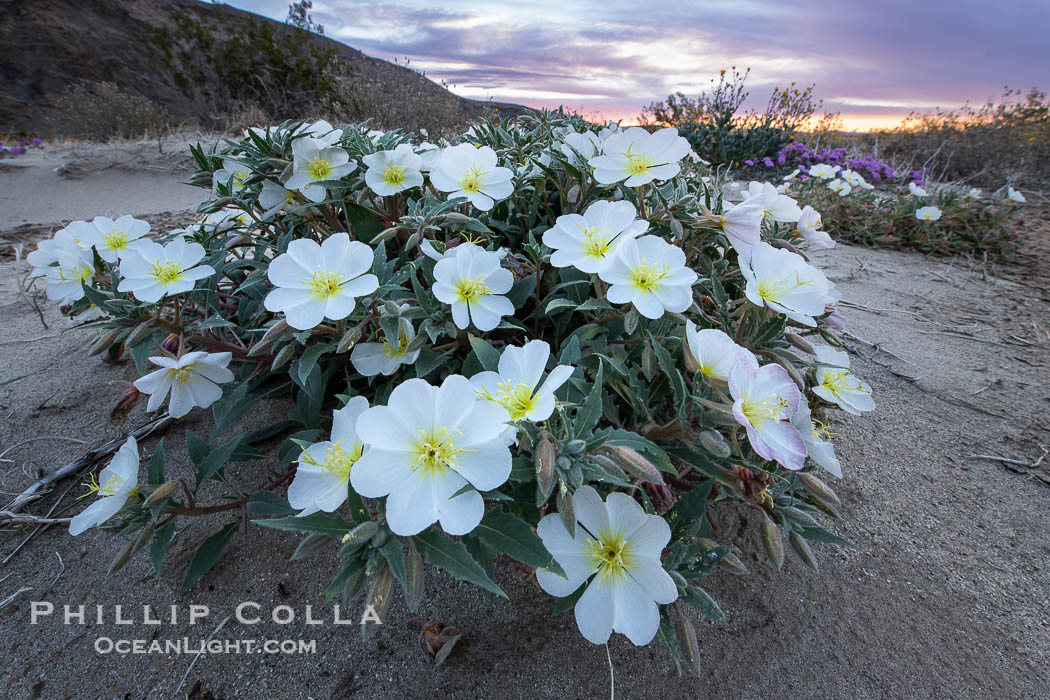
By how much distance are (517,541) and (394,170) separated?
3.56 feet

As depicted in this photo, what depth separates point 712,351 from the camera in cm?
101

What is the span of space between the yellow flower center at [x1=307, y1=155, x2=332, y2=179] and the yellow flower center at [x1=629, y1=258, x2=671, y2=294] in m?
0.92

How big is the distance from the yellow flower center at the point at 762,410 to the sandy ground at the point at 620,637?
598 mm

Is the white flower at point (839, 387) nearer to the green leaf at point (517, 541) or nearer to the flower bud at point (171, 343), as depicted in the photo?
the green leaf at point (517, 541)

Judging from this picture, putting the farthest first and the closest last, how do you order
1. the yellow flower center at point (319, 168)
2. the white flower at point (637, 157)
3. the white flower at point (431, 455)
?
the yellow flower center at point (319, 168)
the white flower at point (637, 157)
the white flower at point (431, 455)

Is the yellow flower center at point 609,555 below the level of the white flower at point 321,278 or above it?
below

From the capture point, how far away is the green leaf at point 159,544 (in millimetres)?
1111

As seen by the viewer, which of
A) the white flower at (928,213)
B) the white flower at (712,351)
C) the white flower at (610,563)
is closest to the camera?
the white flower at (610,563)

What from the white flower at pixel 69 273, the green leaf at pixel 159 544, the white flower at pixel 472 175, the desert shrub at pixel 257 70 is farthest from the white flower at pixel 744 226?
the desert shrub at pixel 257 70

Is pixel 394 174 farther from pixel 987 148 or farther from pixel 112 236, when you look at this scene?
pixel 987 148

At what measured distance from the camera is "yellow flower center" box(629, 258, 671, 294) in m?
1.09

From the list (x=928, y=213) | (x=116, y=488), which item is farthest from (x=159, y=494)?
(x=928, y=213)

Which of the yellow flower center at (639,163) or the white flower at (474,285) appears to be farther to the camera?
the yellow flower center at (639,163)

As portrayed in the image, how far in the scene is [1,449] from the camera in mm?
1667
